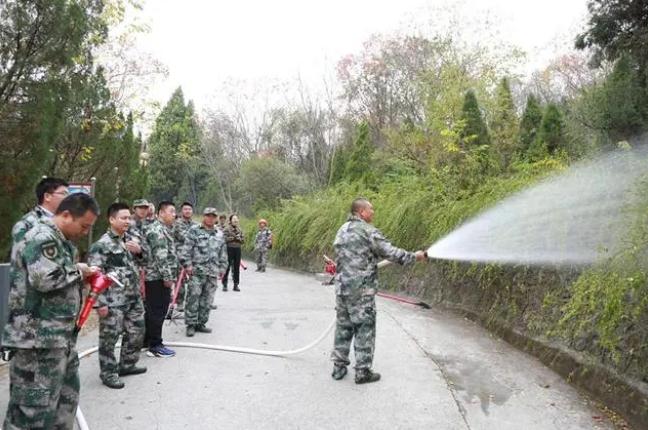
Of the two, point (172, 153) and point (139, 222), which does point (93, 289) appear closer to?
point (139, 222)

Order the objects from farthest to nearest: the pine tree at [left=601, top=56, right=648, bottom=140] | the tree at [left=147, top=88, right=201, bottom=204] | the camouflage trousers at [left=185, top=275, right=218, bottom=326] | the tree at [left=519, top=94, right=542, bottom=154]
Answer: the tree at [left=147, top=88, right=201, bottom=204]
the tree at [left=519, top=94, right=542, bottom=154]
the pine tree at [left=601, top=56, right=648, bottom=140]
the camouflage trousers at [left=185, top=275, right=218, bottom=326]

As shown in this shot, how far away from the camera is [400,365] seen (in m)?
6.36

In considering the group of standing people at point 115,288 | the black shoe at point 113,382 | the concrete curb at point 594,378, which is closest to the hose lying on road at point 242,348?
the group of standing people at point 115,288

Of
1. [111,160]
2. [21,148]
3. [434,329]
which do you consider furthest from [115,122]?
[434,329]

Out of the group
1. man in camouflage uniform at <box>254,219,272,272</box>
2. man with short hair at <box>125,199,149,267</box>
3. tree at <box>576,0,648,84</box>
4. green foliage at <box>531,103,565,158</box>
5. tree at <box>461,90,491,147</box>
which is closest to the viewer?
man with short hair at <box>125,199,149,267</box>

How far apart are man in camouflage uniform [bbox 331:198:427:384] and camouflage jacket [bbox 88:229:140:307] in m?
2.10

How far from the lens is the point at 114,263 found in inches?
219

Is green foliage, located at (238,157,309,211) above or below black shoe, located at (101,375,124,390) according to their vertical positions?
above

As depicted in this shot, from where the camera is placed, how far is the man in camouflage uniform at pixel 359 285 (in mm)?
5668

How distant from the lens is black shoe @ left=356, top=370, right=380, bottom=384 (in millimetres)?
5625

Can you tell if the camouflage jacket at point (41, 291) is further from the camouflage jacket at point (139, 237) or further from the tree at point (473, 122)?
the tree at point (473, 122)

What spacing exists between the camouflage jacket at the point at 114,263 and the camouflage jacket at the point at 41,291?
1801mm

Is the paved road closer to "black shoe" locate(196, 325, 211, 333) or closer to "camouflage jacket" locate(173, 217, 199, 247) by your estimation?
"black shoe" locate(196, 325, 211, 333)

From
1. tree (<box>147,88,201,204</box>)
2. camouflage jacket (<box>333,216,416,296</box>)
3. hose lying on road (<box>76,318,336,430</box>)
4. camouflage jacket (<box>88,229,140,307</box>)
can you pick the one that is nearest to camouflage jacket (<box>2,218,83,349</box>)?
camouflage jacket (<box>88,229,140,307</box>)
